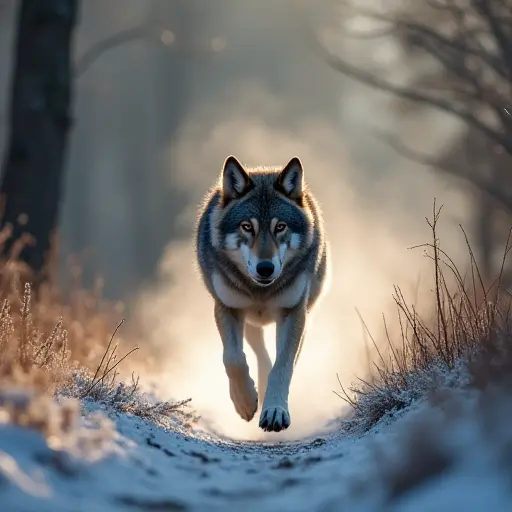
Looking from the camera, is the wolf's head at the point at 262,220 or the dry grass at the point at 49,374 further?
the wolf's head at the point at 262,220

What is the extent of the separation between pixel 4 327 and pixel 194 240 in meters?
2.75

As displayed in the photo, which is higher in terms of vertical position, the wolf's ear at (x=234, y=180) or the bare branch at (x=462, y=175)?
the bare branch at (x=462, y=175)

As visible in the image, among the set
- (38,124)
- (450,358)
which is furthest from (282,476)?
(38,124)

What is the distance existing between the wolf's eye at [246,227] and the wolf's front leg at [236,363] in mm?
591

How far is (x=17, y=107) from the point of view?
9.54 m

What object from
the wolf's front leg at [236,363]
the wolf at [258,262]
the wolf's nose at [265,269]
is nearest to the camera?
the wolf's nose at [265,269]

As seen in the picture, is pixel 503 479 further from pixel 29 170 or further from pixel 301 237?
pixel 29 170

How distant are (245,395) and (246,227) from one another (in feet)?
3.64

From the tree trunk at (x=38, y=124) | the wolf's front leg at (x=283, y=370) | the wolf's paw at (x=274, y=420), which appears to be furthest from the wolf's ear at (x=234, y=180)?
the tree trunk at (x=38, y=124)

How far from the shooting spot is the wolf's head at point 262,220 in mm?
5660

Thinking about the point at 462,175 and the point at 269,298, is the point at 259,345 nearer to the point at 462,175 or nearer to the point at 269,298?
the point at 269,298

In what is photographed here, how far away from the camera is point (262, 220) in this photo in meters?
5.87

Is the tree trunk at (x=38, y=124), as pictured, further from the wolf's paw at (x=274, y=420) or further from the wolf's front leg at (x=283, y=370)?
the wolf's paw at (x=274, y=420)

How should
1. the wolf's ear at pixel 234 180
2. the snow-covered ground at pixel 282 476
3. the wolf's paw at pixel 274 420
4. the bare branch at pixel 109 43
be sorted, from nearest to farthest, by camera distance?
the snow-covered ground at pixel 282 476 → the wolf's paw at pixel 274 420 → the wolf's ear at pixel 234 180 → the bare branch at pixel 109 43
